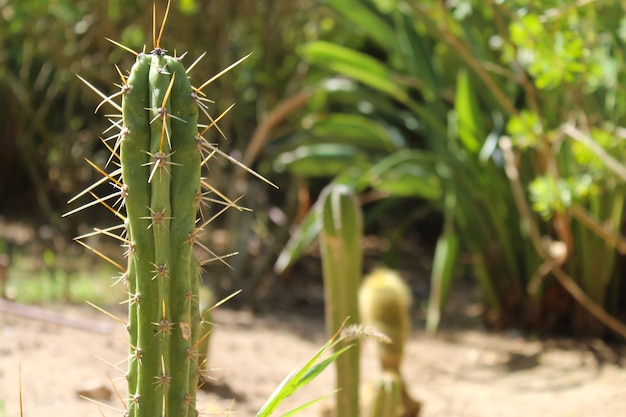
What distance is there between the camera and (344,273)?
2.49 metres

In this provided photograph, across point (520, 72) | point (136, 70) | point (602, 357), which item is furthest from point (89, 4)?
point (136, 70)

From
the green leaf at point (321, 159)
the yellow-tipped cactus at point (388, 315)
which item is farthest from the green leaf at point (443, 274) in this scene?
the yellow-tipped cactus at point (388, 315)

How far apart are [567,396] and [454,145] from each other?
6.05ft

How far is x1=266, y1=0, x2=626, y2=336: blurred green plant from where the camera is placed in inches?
154

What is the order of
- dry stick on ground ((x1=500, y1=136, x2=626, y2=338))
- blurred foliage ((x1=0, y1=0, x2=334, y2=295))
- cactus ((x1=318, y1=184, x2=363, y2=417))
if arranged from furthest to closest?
blurred foliage ((x1=0, y1=0, x2=334, y2=295)) < dry stick on ground ((x1=500, y1=136, x2=626, y2=338)) < cactus ((x1=318, y1=184, x2=363, y2=417))

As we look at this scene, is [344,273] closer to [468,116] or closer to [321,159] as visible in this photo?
[468,116]

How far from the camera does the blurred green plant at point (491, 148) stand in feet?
12.9

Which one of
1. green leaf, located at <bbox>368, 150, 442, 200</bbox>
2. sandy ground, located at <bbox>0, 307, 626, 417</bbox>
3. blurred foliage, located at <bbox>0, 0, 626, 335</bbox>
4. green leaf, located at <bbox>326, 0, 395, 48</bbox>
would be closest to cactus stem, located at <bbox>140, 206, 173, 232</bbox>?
sandy ground, located at <bbox>0, 307, 626, 417</bbox>

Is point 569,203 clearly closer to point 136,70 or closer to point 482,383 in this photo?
point 482,383

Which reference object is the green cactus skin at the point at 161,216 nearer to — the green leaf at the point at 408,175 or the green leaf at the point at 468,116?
the green leaf at the point at 408,175

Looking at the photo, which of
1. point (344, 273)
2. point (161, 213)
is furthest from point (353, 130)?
point (161, 213)

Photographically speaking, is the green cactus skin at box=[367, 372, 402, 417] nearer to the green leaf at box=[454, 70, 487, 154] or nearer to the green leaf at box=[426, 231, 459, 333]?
the green leaf at box=[426, 231, 459, 333]

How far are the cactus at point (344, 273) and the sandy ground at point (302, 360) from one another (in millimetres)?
543

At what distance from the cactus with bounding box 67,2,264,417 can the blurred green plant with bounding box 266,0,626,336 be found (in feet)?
7.31
